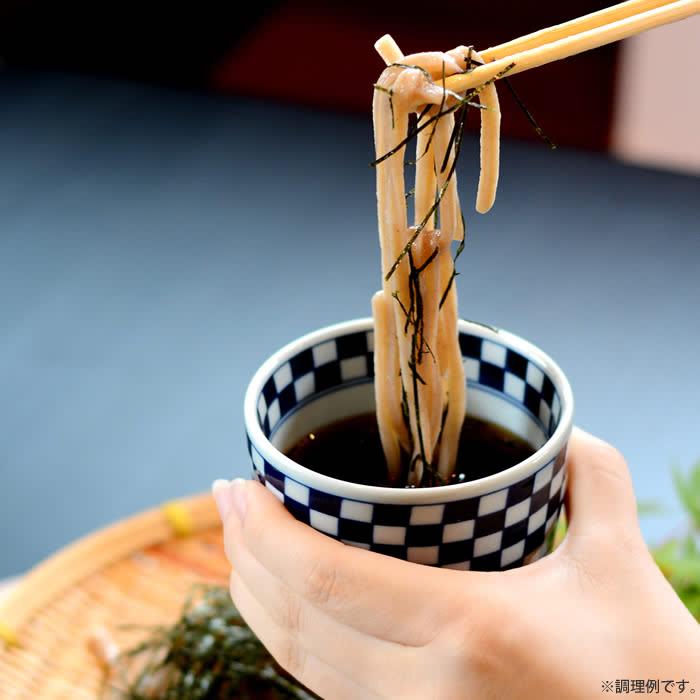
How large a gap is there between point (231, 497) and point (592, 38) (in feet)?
1.06

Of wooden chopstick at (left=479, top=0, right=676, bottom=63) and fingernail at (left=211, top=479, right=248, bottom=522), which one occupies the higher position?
wooden chopstick at (left=479, top=0, right=676, bottom=63)

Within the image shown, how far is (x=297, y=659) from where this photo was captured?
0.57 m

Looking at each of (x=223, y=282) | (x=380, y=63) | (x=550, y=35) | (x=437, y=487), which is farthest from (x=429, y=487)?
(x=380, y=63)

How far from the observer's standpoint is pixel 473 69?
1.54ft

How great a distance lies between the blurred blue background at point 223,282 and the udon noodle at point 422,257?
95cm

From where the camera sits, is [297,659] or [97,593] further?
[97,593]

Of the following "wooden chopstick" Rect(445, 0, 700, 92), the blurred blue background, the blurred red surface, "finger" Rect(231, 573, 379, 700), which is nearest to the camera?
"wooden chopstick" Rect(445, 0, 700, 92)

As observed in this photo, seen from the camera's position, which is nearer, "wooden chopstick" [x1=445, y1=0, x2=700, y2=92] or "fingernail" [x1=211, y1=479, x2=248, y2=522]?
"wooden chopstick" [x1=445, y1=0, x2=700, y2=92]

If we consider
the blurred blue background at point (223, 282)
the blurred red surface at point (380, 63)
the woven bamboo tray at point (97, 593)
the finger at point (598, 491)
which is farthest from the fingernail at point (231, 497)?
the blurred red surface at point (380, 63)

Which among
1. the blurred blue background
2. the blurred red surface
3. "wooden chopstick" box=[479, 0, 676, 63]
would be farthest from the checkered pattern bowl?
the blurred red surface

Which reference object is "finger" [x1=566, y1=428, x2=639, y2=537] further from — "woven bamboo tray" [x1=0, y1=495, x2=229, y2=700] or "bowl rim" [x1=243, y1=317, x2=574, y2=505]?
"woven bamboo tray" [x1=0, y1=495, x2=229, y2=700]

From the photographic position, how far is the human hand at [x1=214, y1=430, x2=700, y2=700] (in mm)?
493

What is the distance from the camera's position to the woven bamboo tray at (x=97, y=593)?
0.82 metres

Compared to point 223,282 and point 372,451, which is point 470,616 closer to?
point 372,451
